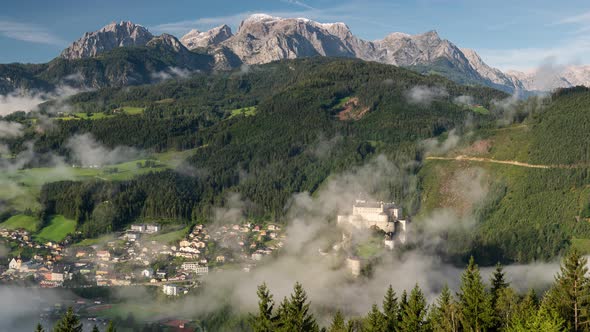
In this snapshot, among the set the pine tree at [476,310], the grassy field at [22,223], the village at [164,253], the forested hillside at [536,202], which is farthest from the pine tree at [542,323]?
the grassy field at [22,223]

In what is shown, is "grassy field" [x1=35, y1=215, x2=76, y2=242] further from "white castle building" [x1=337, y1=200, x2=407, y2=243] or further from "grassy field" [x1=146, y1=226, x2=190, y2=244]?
"white castle building" [x1=337, y1=200, x2=407, y2=243]

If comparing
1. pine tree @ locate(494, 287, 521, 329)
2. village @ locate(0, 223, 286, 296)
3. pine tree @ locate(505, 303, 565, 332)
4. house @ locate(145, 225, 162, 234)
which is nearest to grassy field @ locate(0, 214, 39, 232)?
village @ locate(0, 223, 286, 296)

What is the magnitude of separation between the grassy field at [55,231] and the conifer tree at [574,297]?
15462 centimetres

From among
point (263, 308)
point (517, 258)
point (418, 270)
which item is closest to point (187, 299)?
point (418, 270)

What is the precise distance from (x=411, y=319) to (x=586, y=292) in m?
17.3

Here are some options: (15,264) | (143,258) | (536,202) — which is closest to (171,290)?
(143,258)

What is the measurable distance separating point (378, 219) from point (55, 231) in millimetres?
104388

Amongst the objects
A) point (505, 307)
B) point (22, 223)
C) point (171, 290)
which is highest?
point (505, 307)

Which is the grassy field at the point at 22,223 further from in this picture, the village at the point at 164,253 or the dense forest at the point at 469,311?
the dense forest at the point at 469,311

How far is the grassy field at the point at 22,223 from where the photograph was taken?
19350 cm

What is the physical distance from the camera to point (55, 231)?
194m

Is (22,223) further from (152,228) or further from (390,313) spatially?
(390,313)

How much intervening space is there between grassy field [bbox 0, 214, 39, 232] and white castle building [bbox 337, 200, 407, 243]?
4039 inches

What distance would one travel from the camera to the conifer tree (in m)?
63.7
